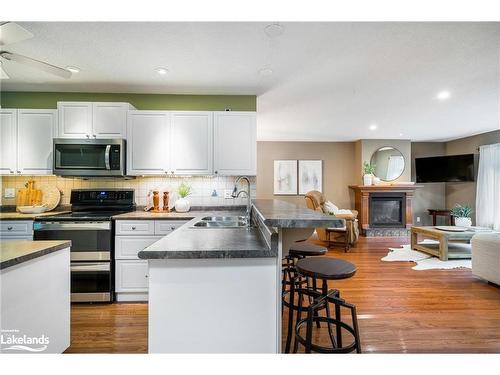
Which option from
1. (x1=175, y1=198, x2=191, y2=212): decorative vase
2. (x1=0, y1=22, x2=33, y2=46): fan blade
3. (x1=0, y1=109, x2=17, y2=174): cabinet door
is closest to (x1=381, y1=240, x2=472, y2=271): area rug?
(x1=175, y1=198, x2=191, y2=212): decorative vase

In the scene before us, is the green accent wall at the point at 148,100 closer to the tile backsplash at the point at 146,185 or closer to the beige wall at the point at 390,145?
the tile backsplash at the point at 146,185

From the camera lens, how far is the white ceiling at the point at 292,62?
6.72ft

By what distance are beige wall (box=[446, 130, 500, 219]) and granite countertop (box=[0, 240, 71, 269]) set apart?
7.82 m

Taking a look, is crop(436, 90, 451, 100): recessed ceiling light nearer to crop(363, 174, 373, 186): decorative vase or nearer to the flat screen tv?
crop(363, 174, 373, 186): decorative vase

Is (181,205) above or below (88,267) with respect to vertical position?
above

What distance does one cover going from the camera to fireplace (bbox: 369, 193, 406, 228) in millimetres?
6426

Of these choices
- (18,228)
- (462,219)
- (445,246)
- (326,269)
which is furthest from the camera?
(462,219)

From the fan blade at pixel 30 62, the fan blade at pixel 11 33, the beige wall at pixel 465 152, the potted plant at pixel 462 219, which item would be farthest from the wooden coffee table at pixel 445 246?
the fan blade at pixel 11 33

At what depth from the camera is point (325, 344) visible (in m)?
2.01

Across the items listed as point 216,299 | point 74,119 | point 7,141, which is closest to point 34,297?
point 216,299

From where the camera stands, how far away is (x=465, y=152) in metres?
6.41

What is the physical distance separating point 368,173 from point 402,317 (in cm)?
462

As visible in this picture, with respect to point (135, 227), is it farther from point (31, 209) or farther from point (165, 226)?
point (31, 209)
